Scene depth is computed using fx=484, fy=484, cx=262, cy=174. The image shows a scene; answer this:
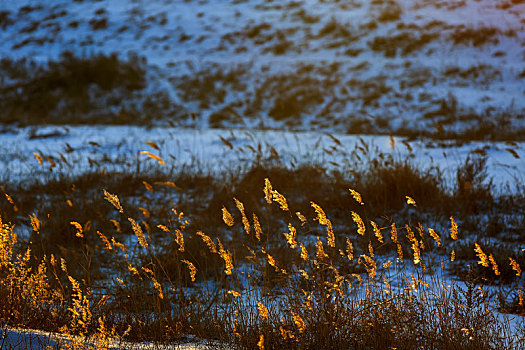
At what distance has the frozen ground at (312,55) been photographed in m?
10.5

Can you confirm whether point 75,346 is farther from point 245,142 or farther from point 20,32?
point 20,32

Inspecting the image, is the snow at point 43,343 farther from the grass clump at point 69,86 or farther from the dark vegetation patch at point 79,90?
the grass clump at point 69,86

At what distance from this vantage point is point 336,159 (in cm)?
660

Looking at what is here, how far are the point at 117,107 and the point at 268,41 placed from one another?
5.33 metres

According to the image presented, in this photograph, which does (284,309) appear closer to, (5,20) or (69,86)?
(69,86)

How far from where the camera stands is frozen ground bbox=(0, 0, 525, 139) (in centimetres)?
1049

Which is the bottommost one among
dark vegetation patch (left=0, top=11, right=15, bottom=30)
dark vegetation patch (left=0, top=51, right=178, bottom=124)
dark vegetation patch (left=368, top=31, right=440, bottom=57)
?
dark vegetation patch (left=0, top=51, right=178, bottom=124)

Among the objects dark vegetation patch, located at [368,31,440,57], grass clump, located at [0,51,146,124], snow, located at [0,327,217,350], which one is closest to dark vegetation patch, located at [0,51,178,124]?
grass clump, located at [0,51,146,124]

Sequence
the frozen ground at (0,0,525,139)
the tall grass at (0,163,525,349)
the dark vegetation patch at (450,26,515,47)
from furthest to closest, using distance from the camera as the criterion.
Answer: the dark vegetation patch at (450,26,515,47)
the frozen ground at (0,0,525,139)
the tall grass at (0,163,525,349)

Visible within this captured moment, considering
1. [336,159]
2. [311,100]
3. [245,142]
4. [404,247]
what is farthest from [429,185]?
[311,100]

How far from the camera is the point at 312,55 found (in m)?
13.9

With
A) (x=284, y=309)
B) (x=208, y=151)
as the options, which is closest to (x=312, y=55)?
(x=208, y=151)

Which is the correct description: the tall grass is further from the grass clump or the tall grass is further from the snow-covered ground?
the grass clump

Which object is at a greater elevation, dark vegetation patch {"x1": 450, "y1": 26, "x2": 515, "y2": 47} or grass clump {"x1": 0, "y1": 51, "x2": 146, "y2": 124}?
dark vegetation patch {"x1": 450, "y1": 26, "x2": 515, "y2": 47}
